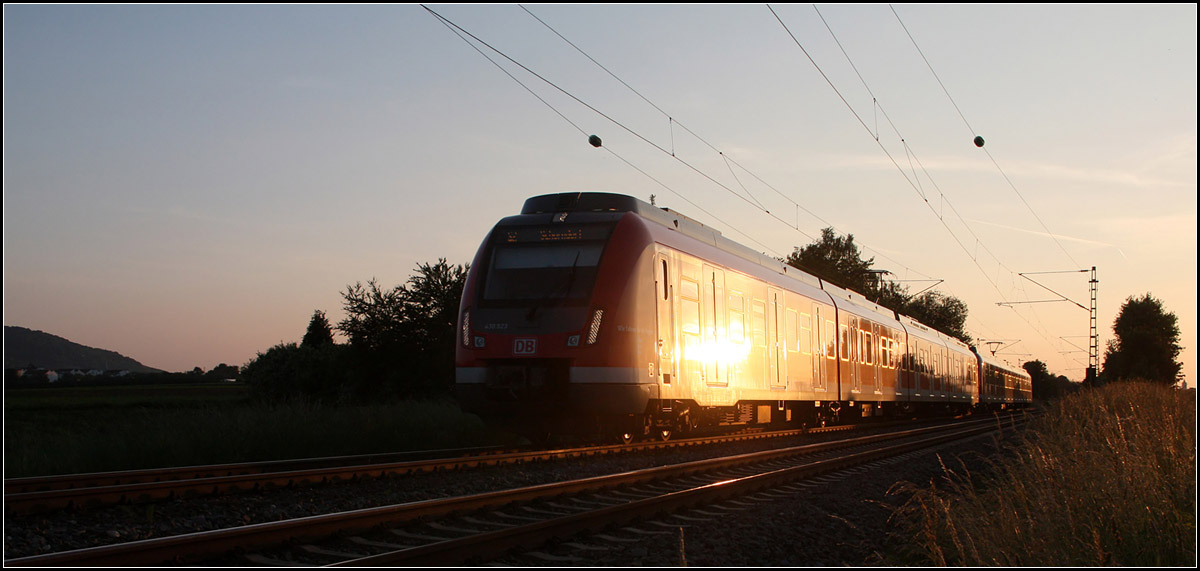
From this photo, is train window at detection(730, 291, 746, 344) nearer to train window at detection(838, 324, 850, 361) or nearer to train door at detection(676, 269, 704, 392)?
train door at detection(676, 269, 704, 392)

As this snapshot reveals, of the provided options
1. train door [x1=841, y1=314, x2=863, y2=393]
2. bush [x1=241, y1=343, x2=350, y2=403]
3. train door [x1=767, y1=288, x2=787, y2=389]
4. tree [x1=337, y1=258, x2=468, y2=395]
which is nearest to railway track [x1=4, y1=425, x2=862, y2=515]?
train door [x1=767, y1=288, x2=787, y2=389]

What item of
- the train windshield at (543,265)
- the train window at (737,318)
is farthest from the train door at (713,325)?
the train windshield at (543,265)

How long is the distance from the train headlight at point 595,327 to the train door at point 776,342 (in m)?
5.88

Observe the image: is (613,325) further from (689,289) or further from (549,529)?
(549,529)

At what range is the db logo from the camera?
13.0m

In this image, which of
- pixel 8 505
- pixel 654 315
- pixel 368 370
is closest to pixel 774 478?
pixel 654 315

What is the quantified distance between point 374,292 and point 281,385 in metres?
17.5

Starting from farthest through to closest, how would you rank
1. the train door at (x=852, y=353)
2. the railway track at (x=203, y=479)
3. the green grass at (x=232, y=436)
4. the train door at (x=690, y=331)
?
the train door at (x=852, y=353), the train door at (x=690, y=331), the green grass at (x=232, y=436), the railway track at (x=203, y=479)

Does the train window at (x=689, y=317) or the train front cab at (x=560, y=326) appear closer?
the train front cab at (x=560, y=326)

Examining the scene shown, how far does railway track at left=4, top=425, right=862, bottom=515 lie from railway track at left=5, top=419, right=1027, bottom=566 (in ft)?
6.89

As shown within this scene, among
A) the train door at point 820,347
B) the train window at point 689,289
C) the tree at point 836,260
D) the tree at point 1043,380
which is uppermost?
the tree at point 836,260

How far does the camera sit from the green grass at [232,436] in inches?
498

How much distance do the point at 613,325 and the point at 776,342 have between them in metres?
6.36

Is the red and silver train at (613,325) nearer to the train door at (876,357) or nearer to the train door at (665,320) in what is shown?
the train door at (665,320)
